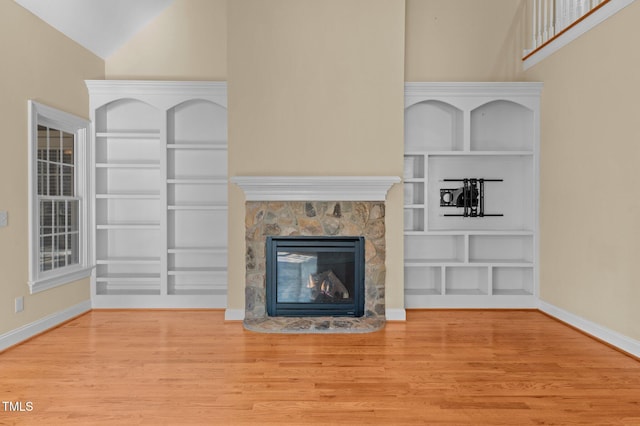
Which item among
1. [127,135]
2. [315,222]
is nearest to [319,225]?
[315,222]

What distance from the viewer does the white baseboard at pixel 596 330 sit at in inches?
140

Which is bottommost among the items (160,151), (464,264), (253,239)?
(464,264)

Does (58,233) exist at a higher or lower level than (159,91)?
lower

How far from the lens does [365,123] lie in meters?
4.49

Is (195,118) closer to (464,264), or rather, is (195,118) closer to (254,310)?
(254,310)

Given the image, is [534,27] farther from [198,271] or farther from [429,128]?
[198,271]

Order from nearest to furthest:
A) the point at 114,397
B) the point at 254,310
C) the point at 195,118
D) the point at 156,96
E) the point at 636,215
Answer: the point at 114,397 < the point at 636,215 < the point at 254,310 < the point at 156,96 < the point at 195,118

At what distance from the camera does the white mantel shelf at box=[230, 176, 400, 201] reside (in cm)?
436

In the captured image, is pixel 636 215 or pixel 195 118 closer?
pixel 636 215

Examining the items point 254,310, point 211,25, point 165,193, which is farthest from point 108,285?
point 211,25

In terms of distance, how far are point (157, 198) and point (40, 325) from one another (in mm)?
1685

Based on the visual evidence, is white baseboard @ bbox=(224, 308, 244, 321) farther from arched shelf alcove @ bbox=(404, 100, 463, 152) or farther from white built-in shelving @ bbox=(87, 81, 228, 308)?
arched shelf alcove @ bbox=(404, 100, 463, 152)

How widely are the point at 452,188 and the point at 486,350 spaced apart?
2219mm

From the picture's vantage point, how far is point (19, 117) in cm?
389
